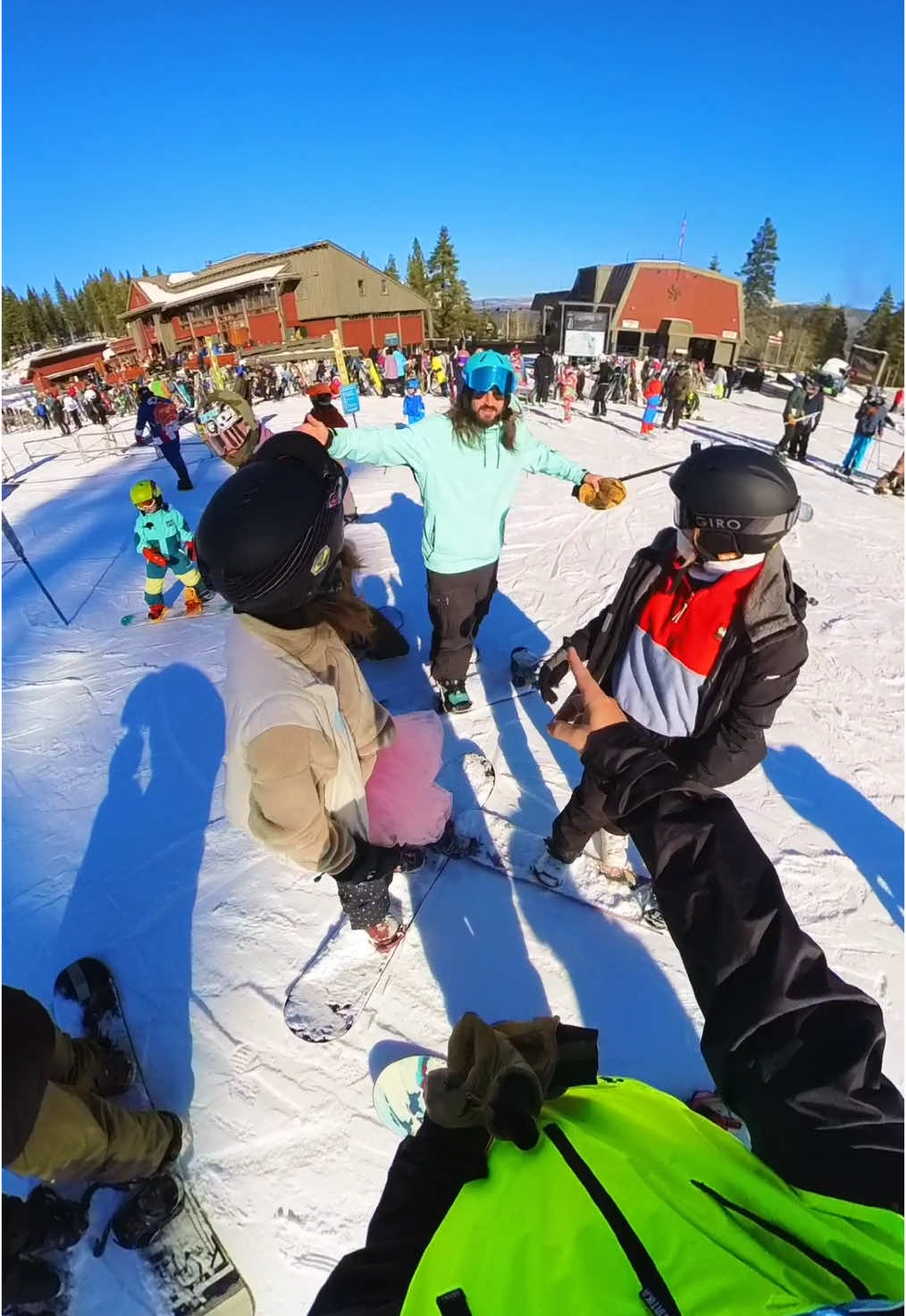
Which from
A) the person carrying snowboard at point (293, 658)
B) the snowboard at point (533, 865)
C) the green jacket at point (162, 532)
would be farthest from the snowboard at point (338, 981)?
the green jacket at point (162, 532)

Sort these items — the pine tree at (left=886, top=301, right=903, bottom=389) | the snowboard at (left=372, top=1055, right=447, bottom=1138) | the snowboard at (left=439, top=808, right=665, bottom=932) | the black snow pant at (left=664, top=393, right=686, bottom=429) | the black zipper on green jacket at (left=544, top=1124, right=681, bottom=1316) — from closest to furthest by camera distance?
the black zipper on green jacket at (left=544, top=1124, right=681, bottom=1316) → the snowboard at (left=372, top=1055, right=447, bottom=1138) → the snowboard at (left=439, top=808, right=665, bottom=932) → the black snow pant at (left=664, top=393, right=686, bottom=429) → the pine tree at (left=886, top=301, right=903, bottom=389)

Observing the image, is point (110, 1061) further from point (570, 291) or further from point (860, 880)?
point (570, 291)

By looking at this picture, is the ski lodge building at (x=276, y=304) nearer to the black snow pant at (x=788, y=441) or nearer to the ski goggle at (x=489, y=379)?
the black snow pant at (x=788, y=441)

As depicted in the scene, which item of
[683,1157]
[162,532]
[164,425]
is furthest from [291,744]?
[164,425]

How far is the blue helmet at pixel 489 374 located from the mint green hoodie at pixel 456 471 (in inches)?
8.3

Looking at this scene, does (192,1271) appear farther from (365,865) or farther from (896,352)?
(896,352)

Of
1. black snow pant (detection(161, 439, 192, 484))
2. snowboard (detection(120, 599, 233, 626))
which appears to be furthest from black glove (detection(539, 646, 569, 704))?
black snow pant (detection(161, 439, 192, 484))

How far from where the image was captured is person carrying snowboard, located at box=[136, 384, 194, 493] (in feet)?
26.8

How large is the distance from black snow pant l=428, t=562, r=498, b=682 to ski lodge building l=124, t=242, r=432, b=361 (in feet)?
88.6

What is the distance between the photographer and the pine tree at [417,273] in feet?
153

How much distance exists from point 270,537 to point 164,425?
853cm

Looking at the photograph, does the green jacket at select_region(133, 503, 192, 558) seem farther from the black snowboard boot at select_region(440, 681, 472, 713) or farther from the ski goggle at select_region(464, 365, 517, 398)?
the ski goggle at select_region(464, 365, 517, 398)

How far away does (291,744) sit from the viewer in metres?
1.44

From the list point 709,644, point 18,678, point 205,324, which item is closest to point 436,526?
point 709,644
